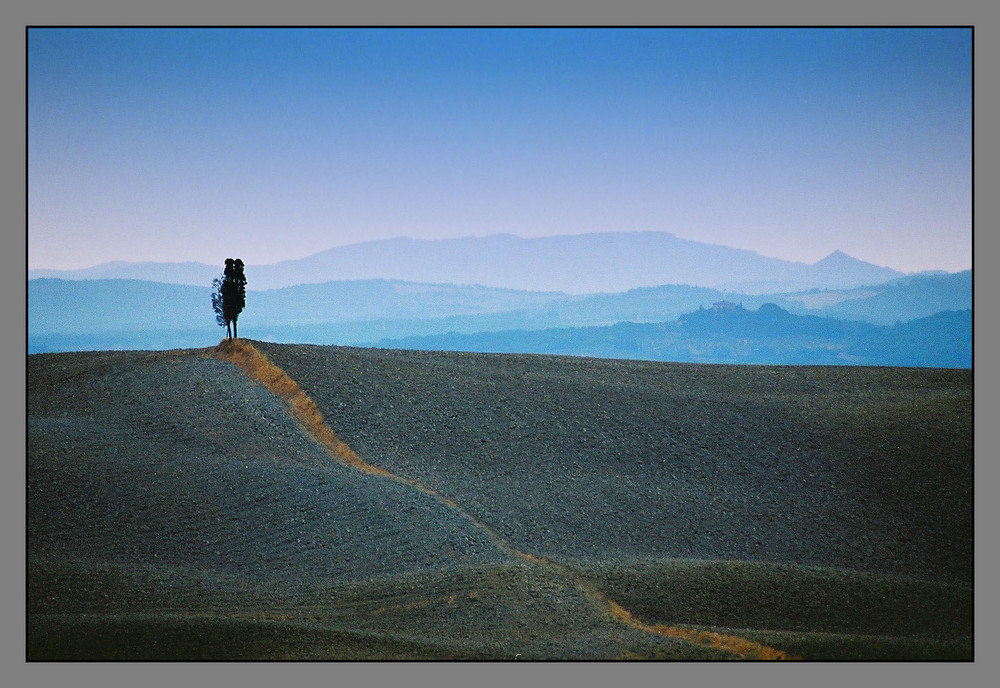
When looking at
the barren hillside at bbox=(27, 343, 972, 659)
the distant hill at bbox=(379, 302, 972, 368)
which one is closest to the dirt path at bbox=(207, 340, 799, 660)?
the barren hillside at bbox=(27, 343, 972, 659)

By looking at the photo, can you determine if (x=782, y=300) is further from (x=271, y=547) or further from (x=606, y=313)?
(x=271, y=547)

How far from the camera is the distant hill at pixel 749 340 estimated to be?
4197 centimetres

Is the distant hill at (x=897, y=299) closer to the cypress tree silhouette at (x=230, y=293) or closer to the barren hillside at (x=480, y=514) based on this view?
the barren hillside at (x=480, y=514)

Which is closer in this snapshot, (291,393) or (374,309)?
(291,393)

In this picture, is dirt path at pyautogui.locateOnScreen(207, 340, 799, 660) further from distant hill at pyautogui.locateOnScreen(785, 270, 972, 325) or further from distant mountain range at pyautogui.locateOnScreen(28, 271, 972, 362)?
distant hill at pyautogui.locateOnScreen(785, 270, 972, 325)

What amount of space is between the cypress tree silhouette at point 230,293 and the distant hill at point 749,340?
2011 centimetres

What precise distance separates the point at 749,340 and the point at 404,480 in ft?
247

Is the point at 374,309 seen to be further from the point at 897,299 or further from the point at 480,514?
the point at 480,514

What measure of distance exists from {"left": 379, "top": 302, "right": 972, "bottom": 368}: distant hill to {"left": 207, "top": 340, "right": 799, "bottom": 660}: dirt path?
64.9 feet

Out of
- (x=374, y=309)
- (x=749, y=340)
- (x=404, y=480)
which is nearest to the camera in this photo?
(x=404, y=480)

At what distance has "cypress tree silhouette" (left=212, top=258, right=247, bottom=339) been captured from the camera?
92.0 feet

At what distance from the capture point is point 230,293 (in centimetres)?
2817

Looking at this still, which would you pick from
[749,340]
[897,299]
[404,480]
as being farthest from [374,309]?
[404,480]

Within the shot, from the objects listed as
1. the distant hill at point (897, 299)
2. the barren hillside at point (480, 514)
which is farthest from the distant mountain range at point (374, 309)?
the barren hillside at point (480, 514)
